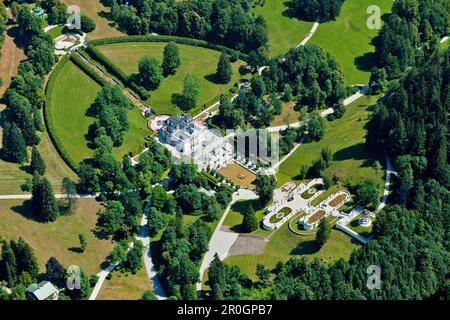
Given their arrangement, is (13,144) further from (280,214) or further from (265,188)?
(280,214)

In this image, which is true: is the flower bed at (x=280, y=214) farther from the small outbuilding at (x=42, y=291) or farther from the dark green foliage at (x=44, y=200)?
the small outbuilding at (x=42, y=291)

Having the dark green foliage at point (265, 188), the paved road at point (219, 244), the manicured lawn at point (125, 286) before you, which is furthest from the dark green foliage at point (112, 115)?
the manicured lawn at point (125, 286)

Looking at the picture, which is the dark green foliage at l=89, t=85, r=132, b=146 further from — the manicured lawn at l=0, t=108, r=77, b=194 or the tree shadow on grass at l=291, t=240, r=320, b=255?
the tree shadow on grass at l=291, t=240, r=320, b=255

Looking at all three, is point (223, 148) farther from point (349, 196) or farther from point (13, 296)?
point (13, 296)
